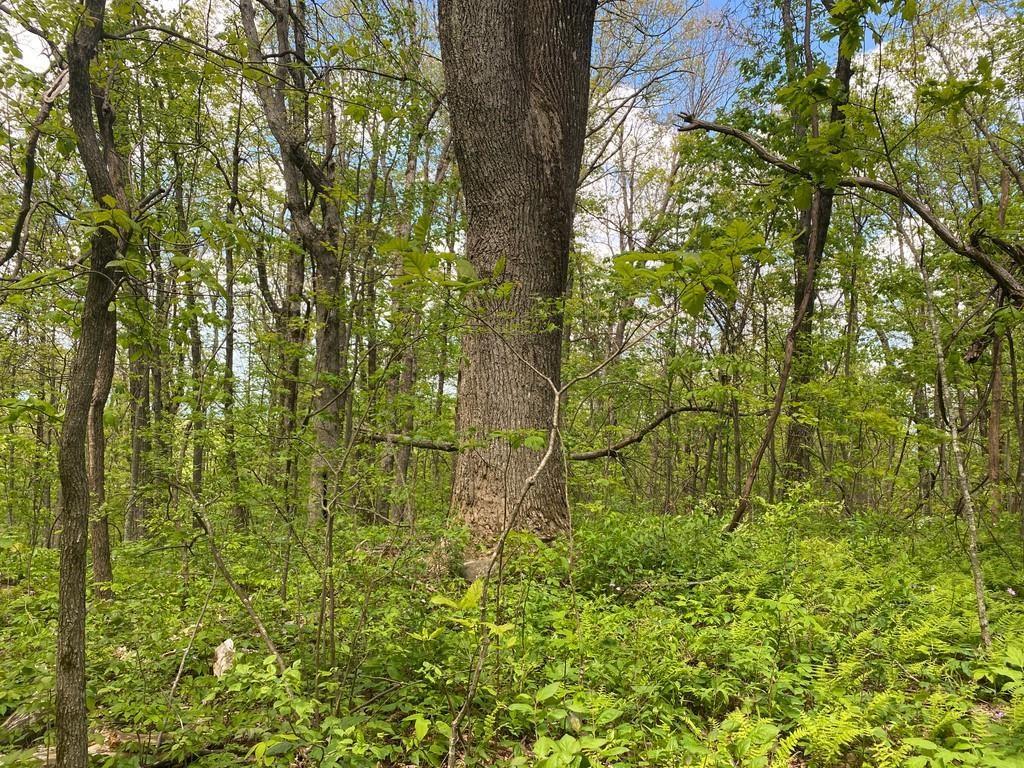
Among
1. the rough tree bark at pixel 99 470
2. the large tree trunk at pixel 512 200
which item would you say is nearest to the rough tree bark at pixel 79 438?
the rough tree bark at pixel 99 470

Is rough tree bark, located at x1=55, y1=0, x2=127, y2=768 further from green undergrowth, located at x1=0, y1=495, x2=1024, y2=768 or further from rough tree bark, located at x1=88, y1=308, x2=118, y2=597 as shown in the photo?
rough tree bark, located at x1=88, y1=308, x2=118, y2=597

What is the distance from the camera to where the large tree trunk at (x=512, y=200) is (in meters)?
4.22

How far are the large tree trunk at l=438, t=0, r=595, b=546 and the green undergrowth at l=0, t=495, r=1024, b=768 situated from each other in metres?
0.80

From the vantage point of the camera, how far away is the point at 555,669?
7.90ft

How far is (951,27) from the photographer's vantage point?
10188mm

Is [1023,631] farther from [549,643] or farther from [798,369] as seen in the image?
[798,369]

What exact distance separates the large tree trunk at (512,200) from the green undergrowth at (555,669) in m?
0.80

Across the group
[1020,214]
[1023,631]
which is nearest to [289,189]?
[1023,631]

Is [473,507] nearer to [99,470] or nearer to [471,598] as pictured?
[471,598]

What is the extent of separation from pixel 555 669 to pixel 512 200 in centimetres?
348

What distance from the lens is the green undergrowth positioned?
6.20 ft

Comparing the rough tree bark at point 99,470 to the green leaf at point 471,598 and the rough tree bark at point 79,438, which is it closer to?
the rough tree bark at point 79,438

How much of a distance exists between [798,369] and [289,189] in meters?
6.96

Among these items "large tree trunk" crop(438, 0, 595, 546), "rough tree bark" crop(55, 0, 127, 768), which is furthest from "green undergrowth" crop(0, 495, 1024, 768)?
"large tree trunk" crop(438, 0, 595, 546)
